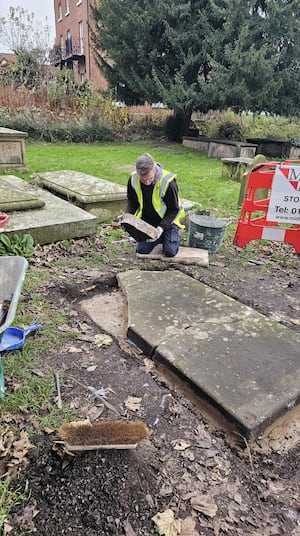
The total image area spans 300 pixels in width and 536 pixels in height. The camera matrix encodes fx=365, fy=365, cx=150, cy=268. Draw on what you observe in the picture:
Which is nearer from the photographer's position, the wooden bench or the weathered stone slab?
the weathered stone slab

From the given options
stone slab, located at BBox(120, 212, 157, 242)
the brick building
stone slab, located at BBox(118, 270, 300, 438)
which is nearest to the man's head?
stone slab, located at BBox(120, 212, 157, 242)

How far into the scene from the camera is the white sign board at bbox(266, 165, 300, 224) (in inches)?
171

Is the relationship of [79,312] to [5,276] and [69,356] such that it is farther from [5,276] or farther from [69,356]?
[5,276]

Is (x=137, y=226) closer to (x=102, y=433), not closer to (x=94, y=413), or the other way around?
(x=94, y=413)

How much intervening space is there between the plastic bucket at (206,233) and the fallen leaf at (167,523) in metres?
3.30

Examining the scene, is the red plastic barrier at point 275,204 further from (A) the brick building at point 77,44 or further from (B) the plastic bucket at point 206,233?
(A) the brick building at point 77,44

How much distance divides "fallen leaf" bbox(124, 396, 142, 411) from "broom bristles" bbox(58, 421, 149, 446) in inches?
11.0

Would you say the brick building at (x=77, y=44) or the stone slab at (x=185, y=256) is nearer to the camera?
the stone slab at (x=185, y=256)

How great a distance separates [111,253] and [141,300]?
141 centimetres

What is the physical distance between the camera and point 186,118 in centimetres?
1547

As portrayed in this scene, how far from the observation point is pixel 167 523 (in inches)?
59.7


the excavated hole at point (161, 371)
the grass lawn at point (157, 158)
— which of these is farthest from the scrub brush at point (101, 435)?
the grass lawn at point (157, 158)

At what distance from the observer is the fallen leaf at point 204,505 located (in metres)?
1.58

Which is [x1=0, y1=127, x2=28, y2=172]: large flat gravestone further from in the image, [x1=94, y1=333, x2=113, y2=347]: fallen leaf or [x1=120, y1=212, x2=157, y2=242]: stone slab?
[x1=94, y1=333, x2=113, y2=347]: fallen leaf
